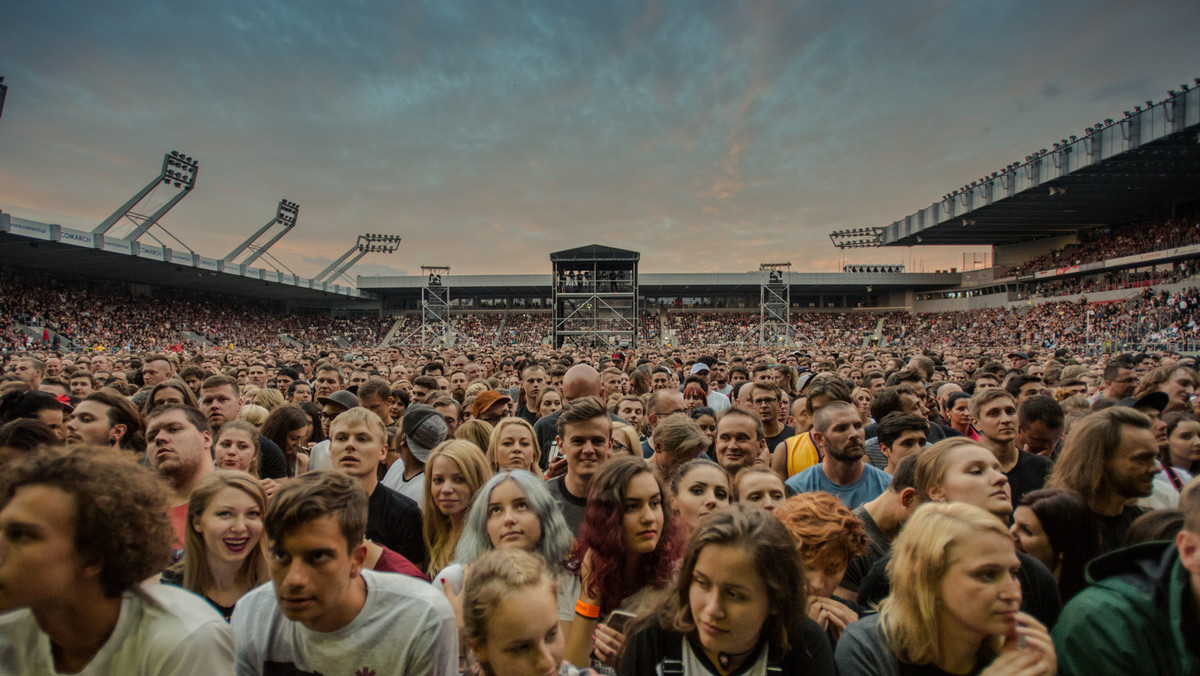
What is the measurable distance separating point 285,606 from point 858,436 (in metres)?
3.54

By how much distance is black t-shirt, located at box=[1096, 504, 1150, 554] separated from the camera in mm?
3043

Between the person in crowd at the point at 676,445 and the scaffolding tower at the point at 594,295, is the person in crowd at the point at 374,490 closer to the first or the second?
the person in crowd at the point at 676,445

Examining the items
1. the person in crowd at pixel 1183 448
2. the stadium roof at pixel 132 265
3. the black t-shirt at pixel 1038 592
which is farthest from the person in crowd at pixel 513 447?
the stadium roof at pixel 132 265

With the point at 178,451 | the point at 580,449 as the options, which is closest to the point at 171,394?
the point at 178,451

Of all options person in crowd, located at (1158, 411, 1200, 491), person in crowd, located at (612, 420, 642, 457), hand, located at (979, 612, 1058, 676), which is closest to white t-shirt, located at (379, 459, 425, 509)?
person in crowd, located at (612, 420, 642, 457)

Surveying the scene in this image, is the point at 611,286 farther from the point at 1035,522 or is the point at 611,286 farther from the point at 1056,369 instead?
the point at 1035,522

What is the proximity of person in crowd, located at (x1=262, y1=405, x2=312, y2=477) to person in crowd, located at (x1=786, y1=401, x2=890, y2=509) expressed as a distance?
167 inches

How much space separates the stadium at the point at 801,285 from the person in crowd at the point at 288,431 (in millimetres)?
25916

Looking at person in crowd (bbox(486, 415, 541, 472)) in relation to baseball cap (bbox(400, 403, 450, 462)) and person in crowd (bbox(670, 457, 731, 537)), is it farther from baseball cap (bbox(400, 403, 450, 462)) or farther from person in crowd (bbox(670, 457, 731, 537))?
person in crowd (bbox(670, 457, 731, 537))

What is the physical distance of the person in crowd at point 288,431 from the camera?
495 centimetres

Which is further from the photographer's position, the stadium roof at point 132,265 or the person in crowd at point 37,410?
the stadium roof at point 132,265

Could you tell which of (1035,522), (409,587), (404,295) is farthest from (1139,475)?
(404,295)

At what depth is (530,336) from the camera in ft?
156

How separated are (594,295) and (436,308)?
23.9 m
